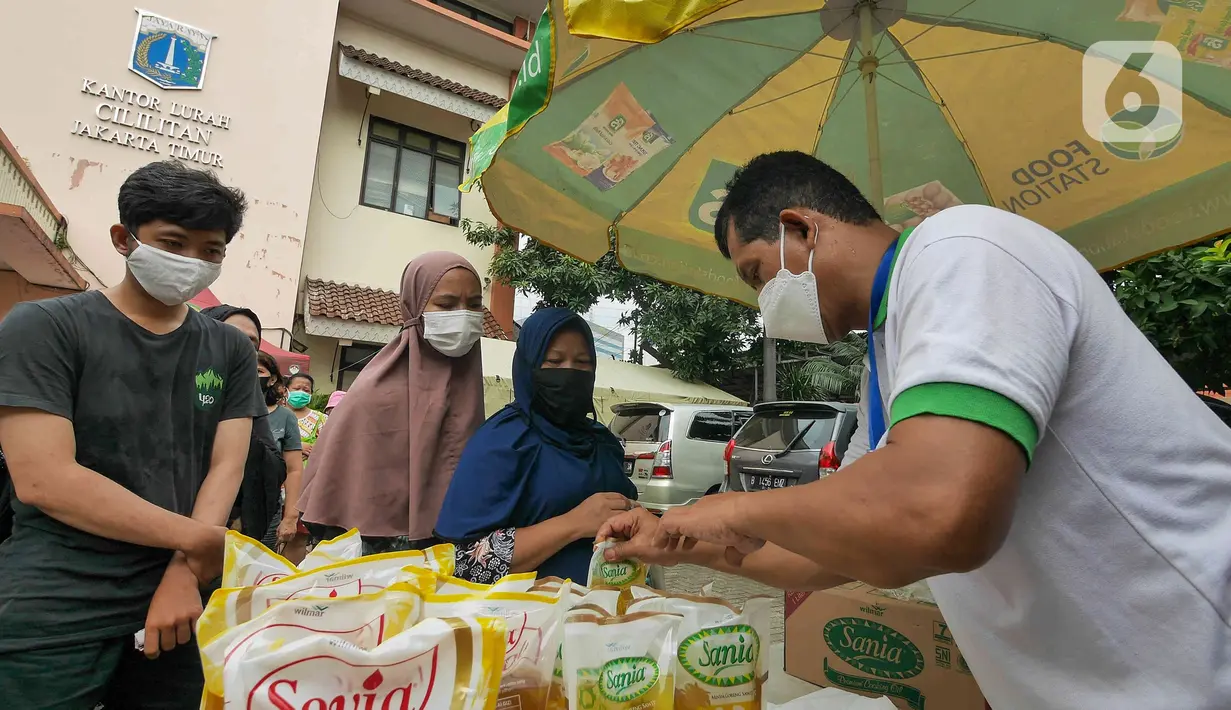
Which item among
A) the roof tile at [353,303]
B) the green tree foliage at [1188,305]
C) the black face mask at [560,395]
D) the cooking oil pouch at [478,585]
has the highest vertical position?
the roof tile at [353,303]

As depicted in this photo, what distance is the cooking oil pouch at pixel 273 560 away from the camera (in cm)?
114

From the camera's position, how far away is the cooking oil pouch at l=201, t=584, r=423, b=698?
824 mm

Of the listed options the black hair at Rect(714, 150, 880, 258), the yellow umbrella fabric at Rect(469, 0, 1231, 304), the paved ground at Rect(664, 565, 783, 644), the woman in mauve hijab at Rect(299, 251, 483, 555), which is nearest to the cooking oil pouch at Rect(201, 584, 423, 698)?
the black hair at Rect(714, 150, 880, 258)

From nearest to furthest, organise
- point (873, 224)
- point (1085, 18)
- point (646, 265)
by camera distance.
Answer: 1. point (873, 224)
2. point (1085, 18)
3. point (646, 265)

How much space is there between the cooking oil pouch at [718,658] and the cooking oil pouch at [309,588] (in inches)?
18.5

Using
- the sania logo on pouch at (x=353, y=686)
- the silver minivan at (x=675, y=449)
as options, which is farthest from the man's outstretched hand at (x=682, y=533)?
the silver minivan at (x=675, y=449)

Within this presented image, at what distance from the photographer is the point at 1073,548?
2.80ft

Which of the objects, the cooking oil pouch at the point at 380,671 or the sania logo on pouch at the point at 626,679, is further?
the sania logo on pouch at the point at 626,679

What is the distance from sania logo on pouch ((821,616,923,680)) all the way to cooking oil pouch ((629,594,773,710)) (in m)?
0.85

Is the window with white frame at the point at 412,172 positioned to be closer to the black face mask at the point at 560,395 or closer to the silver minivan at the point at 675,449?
the silver minivan at the point at 675,449

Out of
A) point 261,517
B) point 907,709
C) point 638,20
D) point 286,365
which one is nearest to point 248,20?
point 286,365

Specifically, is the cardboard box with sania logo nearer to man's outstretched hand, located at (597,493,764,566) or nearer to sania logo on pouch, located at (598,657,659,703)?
man's outstretched hand, located at (597,493,764,566)

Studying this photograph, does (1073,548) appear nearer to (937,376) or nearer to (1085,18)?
(937,376)

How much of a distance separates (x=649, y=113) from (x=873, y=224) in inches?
50.4
